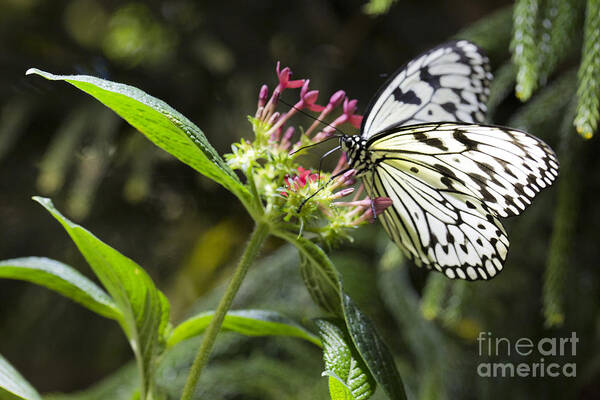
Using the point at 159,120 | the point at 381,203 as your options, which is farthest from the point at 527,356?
the point at 159,120

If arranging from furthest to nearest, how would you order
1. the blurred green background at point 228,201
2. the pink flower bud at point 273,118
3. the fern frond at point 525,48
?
the blurred green background at point 228,201, the fern frond at point 525,48, the pink flower bud at point 273,118

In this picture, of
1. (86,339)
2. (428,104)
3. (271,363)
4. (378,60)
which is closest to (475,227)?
(428,104)

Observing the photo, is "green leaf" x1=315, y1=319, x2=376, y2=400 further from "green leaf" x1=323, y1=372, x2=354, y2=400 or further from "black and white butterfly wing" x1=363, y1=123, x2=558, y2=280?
"black and white butterfly wing" x1=363, y1=123, x2=558, y2=280

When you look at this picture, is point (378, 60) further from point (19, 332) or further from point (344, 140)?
point (19, 332)

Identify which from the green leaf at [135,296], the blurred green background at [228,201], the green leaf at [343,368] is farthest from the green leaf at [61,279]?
the blurred green background at [228,201]

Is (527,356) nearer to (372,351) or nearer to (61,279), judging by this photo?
(372,351)

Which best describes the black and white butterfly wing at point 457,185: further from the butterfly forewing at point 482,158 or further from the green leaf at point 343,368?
the green leaf at point 343,368

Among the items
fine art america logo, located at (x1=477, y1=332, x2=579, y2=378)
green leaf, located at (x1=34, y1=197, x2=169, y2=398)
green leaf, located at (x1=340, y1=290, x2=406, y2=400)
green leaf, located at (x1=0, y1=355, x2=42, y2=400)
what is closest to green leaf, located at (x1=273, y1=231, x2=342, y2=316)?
green leaf, located at (x1=340, y1=290, x2=406, y2=400)

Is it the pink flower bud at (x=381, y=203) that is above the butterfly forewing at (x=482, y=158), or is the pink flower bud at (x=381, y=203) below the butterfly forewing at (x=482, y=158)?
below
